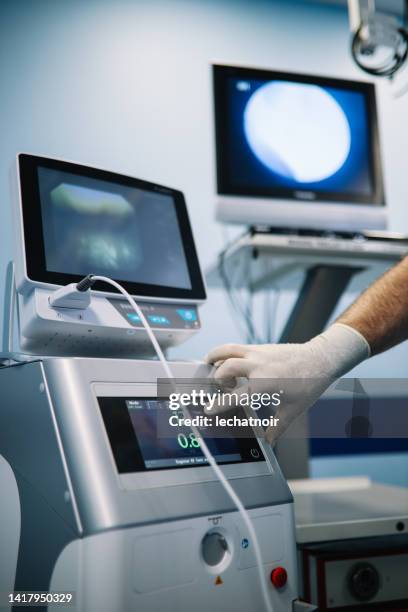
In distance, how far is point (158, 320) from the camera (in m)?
0.89

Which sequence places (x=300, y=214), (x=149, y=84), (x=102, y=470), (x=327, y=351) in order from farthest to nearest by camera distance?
(x=149, y=84) < (x=300, y=214) < (x=327, y=351) < (x=102, y=470)

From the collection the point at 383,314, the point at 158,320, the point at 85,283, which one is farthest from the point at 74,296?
the point at 383,314

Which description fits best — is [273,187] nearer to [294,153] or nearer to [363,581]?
[294,153]

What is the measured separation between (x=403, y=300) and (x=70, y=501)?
2.20ft

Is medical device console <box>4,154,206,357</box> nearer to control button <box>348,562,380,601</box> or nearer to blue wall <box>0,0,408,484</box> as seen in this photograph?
control button <box>348,562,380,601</box>

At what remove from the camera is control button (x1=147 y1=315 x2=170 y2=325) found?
0.88m

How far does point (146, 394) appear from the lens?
0.69 meters

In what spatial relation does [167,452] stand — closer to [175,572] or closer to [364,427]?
[175,572]

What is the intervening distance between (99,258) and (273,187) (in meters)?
0.65

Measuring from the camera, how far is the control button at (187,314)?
93cm

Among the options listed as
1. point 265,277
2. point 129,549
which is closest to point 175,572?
point 129,549

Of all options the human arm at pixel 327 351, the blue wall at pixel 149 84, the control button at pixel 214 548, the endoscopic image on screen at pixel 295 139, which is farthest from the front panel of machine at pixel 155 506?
the blue wall at pixel 149 84

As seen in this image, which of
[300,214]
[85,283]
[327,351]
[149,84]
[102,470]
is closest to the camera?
[102,470]

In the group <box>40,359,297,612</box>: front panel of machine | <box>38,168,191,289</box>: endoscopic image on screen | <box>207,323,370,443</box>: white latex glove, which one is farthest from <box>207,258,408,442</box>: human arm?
<box>38,168,191,289</box>: endoscopic image on screen
